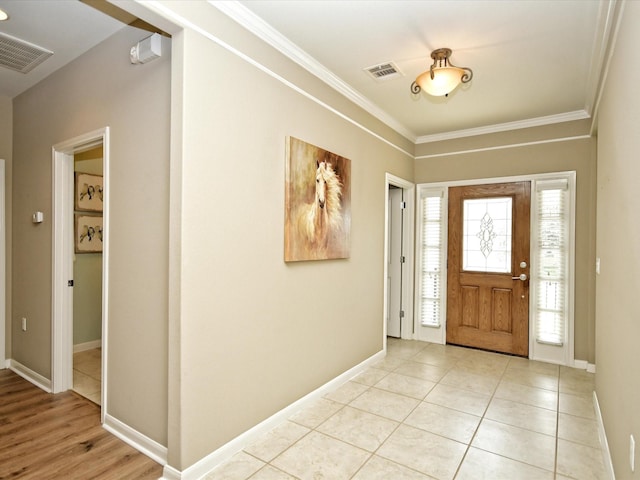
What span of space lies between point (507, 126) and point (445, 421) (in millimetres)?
3428

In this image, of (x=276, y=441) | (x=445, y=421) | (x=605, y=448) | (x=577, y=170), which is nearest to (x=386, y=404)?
(x=445, y=421)

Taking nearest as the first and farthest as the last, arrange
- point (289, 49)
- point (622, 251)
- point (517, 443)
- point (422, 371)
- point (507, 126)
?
point (622, 251) < point (517, 443) < point (289, 49) < point (422, 371) < point (507, 126)

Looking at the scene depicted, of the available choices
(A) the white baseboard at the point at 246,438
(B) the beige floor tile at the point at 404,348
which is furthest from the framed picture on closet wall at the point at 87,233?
(B) the beige floor tile at the point at 404,348

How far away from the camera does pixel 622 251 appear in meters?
1.82

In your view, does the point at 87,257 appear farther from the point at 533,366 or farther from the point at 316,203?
the point at 533,366

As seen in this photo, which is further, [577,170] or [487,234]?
[487,234]

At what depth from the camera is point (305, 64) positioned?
112 inches

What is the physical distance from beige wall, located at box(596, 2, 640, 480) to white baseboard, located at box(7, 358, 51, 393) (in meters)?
4.11

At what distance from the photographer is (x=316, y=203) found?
2980 millimetres

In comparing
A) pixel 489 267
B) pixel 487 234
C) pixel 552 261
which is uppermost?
pixel 487 234

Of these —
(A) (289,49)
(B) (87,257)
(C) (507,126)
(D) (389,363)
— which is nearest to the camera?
(A) (289,49)

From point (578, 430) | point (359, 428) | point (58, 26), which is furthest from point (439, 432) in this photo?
point (58, 26)

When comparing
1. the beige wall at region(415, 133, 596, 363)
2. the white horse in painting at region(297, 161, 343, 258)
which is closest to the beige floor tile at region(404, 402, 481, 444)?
the white horse in painting at region(297, 161, 343, 258)

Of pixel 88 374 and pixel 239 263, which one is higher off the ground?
pixel 239 263
